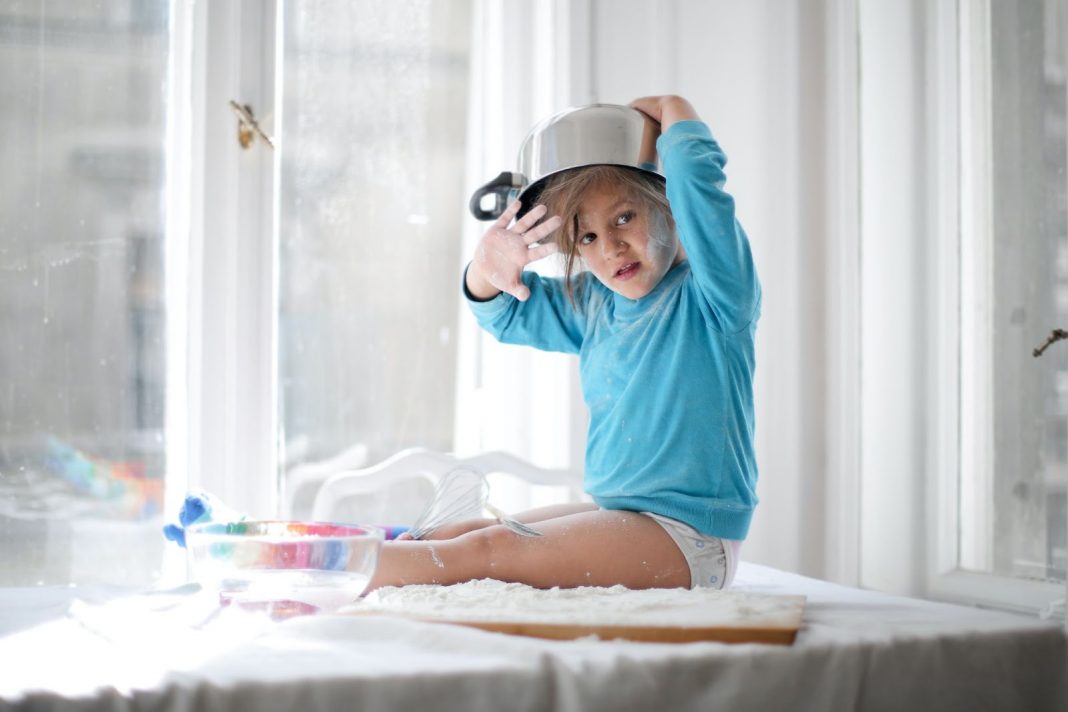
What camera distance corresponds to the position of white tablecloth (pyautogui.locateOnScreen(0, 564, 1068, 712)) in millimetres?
542

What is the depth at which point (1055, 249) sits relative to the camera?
4.13 ft

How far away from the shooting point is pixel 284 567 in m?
0.70

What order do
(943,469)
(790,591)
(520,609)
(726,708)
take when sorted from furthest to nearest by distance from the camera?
1. (943,469)
2. (790,591)
3. (520,609)
4. (726,708)

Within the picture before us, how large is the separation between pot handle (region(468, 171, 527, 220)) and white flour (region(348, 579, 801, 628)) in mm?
461

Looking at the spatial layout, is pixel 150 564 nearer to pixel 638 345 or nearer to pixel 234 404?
pixel 234 404

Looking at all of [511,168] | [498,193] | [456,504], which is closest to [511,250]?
[498,193]

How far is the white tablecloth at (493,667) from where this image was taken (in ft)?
1.78

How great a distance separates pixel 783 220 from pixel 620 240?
2.38ft

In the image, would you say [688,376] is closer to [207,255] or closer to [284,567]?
[284,567]

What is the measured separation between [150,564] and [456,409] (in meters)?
0.55

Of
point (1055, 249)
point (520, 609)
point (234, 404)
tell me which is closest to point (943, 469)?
point (1055, 249)

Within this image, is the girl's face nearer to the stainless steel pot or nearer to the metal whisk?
the stainless steel pot

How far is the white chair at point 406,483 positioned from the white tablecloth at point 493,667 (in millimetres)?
575

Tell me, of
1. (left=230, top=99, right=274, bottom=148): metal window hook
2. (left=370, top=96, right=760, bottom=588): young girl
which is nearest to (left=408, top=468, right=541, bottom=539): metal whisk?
(left=370, top=96, right=760, bottom=588): young girl
